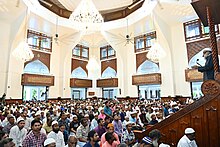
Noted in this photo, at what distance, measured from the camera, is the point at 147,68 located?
46.1 feet

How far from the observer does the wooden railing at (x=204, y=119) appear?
282 cm

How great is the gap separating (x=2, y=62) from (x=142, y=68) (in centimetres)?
965

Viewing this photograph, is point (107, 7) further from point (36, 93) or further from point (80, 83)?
point (36, 93)

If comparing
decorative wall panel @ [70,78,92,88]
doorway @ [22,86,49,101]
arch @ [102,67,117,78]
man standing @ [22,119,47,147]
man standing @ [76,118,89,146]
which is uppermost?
arch @ [102,67,117,78]

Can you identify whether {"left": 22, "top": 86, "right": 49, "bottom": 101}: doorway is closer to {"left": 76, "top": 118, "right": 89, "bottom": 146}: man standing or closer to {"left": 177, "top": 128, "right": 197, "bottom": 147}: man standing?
{"left": 76, "top": 118, "right": 89, "bottom": 146}: man standing

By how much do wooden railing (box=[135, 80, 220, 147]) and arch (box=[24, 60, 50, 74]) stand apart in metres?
12.0

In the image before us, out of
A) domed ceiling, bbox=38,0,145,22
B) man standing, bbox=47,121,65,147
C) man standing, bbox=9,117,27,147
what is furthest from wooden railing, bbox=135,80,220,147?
domed ceiling, bbox=38,0,145,22

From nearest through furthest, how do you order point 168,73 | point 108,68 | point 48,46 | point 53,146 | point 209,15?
point 53,146
point 209,15
point 168,73
point 48,46
point 108,68

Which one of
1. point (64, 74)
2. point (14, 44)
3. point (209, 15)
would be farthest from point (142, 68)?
point (209, 15)

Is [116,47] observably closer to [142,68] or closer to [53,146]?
[142,68]

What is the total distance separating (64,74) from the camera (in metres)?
15.0

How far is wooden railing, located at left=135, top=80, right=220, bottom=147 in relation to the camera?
2.82 m

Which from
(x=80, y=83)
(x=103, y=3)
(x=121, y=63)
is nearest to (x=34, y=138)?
(x=121, y=63)

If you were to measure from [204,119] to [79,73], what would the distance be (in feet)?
47.0
